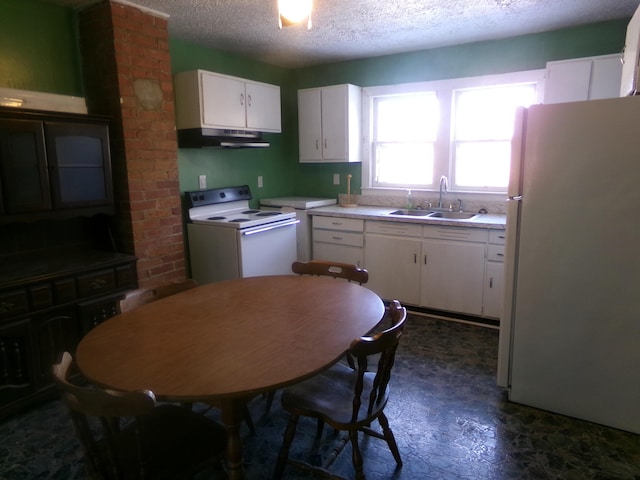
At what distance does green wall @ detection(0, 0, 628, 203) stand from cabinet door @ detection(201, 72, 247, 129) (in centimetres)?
37

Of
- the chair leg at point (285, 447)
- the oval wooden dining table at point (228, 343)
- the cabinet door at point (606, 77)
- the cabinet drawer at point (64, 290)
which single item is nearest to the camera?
the oval wooden dining table at point (228, 343)

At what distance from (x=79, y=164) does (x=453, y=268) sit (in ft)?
9.42

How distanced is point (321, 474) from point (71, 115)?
2460mm

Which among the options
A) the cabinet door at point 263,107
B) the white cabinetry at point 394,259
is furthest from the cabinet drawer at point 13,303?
the white cabinetry at point 394,259

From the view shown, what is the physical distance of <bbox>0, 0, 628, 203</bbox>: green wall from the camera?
279 centimetres

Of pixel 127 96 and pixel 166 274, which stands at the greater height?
pixel 127 96

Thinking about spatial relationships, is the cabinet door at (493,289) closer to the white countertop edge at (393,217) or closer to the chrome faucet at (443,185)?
the white countertop edge at (393,217)

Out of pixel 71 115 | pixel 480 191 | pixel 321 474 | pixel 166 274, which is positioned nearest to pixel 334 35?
pixel 480 191

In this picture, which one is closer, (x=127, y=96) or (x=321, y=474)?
(x=321, y=474)

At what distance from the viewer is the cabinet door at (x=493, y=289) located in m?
3.46

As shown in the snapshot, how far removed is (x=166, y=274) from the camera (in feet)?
11.1

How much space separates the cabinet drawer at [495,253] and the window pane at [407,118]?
52.3 inches

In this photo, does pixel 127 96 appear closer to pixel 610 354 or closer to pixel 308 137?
pixel 308 137

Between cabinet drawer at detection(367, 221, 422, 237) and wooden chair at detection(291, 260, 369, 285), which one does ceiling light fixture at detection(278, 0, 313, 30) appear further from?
cabinet drawer at detection(367, 221, 422, 237)
